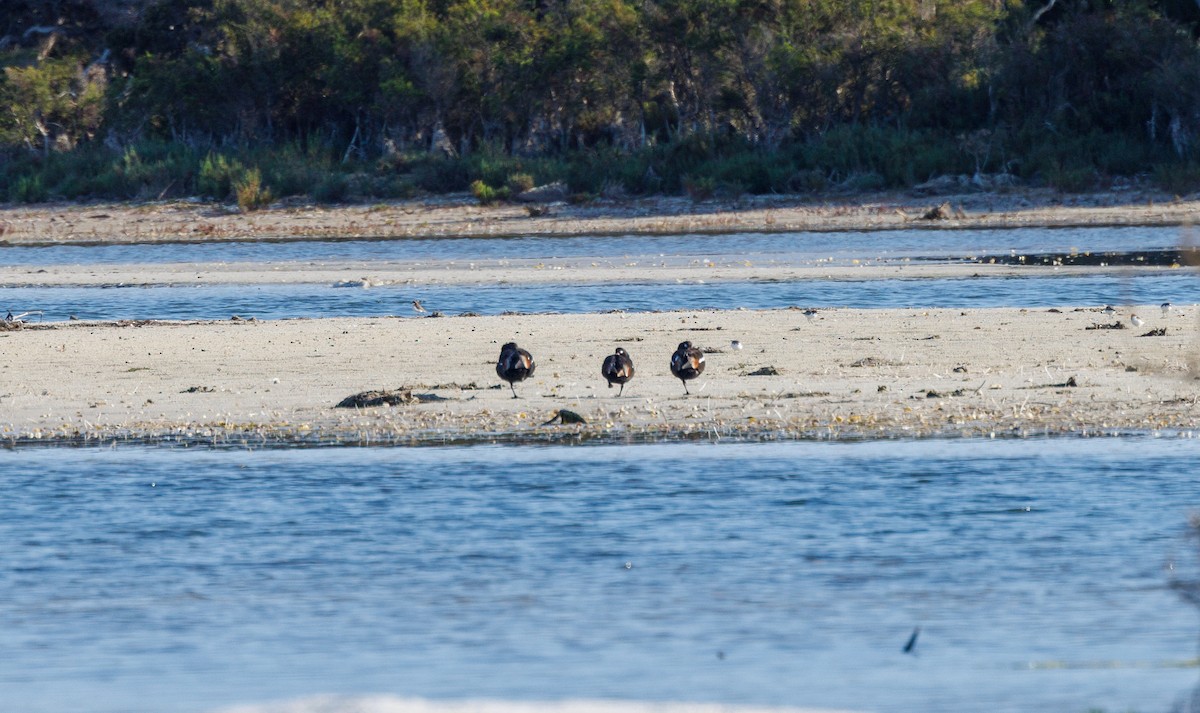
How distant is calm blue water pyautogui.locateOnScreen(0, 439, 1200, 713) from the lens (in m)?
6.18

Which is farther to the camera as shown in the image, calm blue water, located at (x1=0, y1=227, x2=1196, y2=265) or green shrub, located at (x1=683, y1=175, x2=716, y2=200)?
green shrub, located at (x1=683, y1=175, x2=716, y2=200)

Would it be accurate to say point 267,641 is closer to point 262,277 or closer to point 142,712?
point 142,712

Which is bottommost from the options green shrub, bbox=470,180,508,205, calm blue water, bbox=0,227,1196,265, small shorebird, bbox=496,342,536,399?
calm blue water, bbox=0,227,1196,265

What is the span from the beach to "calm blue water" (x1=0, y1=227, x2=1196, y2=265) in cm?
890

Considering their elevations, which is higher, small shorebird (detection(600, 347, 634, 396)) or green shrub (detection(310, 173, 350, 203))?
green shrub (detection(310, 173, 350, 203))

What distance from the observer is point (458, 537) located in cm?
875

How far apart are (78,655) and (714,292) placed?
14.9m

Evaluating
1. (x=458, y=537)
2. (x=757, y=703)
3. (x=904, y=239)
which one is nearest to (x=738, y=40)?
(x=904, y=239)

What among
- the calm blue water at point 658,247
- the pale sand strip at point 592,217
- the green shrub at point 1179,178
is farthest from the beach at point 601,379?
the green shrub at point 1179,178

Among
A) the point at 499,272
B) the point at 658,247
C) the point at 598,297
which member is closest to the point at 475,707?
the point at 598,297

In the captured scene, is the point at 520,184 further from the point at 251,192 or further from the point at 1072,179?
the point at 1072,179

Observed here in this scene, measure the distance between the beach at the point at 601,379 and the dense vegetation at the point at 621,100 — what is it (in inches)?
733

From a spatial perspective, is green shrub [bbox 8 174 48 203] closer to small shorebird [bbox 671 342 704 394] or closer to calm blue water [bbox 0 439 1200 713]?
calm blue water [bbox 0 439 1200 713]

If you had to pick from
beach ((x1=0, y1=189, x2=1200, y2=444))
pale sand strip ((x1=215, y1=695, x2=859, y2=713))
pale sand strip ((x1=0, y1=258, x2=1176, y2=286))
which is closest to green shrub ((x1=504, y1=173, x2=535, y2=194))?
pale sand strip ((x1=0, y1=258, x2=1176, y2=286))
